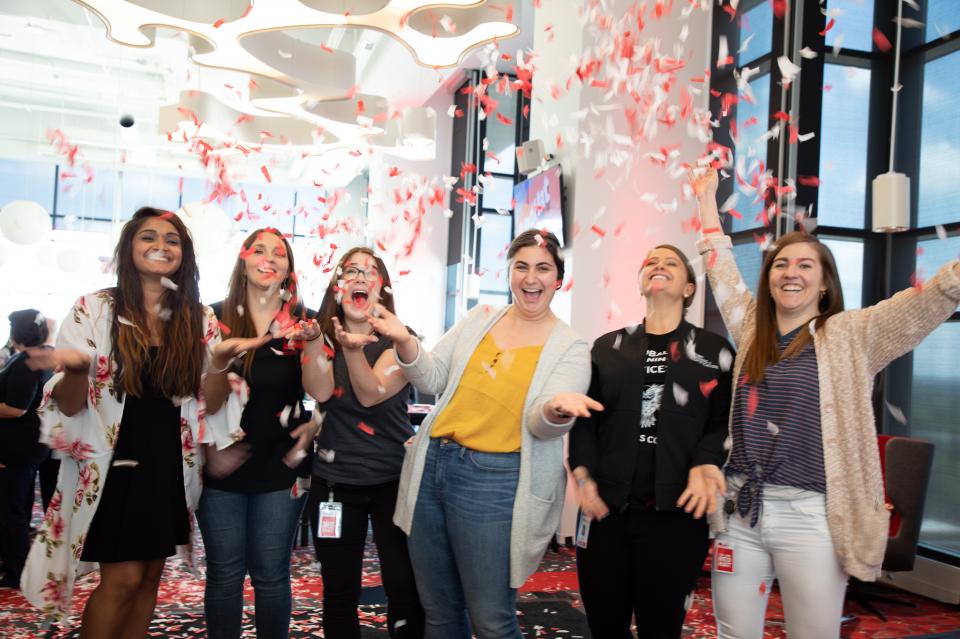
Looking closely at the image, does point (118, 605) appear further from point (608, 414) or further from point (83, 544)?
point (608, 414)

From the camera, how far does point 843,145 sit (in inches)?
231

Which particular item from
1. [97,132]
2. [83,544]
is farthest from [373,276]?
[97,132]

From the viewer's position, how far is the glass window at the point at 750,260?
592 cm

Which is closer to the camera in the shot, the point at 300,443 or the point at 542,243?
the point at 542,243

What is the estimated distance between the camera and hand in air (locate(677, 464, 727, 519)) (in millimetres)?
2277

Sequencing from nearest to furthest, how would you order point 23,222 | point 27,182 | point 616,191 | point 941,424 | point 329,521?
point 329,521
point 941,424
point 616,191
point 23,222
point 27,182

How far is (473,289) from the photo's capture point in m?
10.2

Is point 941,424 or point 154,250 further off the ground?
point 154,250

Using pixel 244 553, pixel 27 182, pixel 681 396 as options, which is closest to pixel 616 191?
pixel 681 396

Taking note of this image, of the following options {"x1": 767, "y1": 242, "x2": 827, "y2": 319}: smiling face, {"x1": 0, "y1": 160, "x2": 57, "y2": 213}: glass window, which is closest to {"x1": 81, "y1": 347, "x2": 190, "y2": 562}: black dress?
{"x1": 767, "y1": 242, "x2": 827, "y2": 319}: smiling face

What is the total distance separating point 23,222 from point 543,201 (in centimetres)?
733

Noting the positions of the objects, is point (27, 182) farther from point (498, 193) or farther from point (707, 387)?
point (707, 387)

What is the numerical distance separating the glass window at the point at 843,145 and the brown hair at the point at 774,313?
12.1 ft

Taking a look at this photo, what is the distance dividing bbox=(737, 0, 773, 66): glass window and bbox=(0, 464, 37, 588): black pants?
5.49 meters
